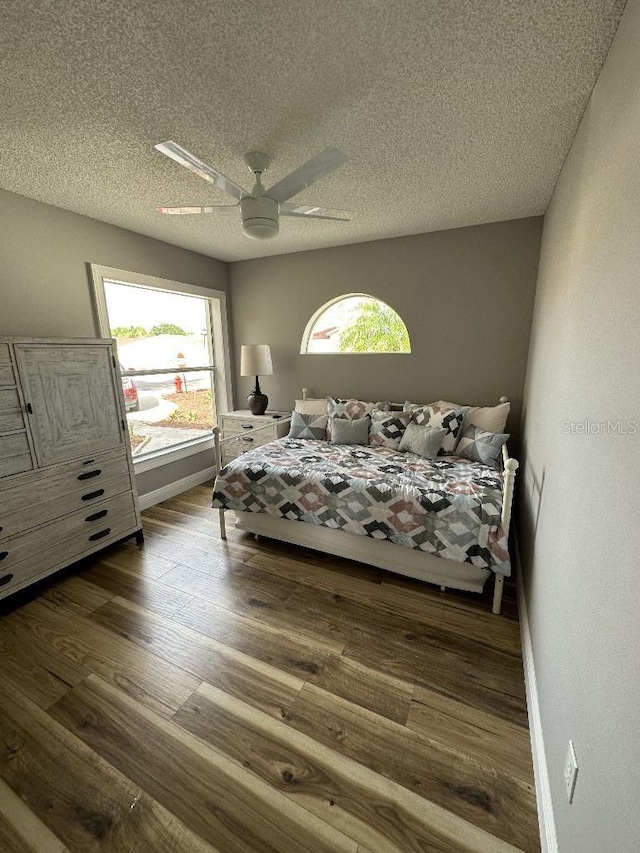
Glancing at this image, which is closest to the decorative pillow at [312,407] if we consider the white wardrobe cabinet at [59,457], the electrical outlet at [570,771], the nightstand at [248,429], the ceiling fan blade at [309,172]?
the nightstand at [248,429]

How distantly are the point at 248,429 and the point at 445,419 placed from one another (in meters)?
2.09

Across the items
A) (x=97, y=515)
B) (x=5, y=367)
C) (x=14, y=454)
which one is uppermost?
(x=5, y=367)

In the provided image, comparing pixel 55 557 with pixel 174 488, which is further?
pixel 174 488

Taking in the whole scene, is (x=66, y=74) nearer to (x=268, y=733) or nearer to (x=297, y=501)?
(x=297, y=501)

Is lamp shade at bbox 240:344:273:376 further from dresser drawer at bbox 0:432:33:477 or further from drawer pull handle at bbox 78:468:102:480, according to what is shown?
dresser drawer at bbox 0:432:33:477

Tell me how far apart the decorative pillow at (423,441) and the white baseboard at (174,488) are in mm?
2305

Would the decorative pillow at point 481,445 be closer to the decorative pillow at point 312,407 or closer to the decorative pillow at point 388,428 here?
the decorative pillow at point 388,428

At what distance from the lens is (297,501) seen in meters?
2.35

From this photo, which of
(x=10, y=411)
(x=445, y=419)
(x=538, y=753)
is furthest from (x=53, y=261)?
(x=538, y=753)

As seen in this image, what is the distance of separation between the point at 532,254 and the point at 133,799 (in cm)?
389

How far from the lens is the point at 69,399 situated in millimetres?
2193

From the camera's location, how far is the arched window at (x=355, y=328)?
3.46m

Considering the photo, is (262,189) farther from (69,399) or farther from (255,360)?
(255,360)

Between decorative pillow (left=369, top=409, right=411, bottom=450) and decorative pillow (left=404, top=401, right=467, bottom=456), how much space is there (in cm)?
11
